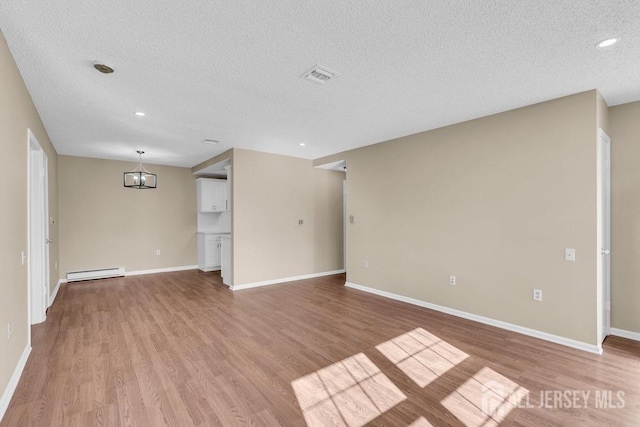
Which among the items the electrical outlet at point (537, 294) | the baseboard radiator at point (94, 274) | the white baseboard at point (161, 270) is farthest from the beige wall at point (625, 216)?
the baseboard radiator at point (94, 274)

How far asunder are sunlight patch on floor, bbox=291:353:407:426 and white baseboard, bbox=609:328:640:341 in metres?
2.86

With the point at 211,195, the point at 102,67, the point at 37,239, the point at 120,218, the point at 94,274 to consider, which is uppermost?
the point at 102,67

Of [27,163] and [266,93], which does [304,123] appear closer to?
[266,93]

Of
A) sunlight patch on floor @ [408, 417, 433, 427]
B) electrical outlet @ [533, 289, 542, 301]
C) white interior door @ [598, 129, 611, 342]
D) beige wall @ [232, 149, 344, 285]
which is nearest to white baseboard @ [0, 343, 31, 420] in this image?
sunlight patch on floor @ [408, 417, 433, 427]

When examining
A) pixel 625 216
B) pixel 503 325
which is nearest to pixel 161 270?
pixel 503 325

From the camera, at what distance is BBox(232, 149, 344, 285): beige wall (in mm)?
5406

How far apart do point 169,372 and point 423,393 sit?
6.95 feet

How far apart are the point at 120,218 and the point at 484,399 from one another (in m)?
7.41

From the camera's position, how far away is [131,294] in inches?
200

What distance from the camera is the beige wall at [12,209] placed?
2049 mm

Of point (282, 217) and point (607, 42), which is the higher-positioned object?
point (607, 42)

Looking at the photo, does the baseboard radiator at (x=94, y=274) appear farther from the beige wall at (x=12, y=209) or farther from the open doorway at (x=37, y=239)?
the beige wall at (x=12, y=209)

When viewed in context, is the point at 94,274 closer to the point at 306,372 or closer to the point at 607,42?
the point at 306,372

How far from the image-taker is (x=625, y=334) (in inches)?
124
